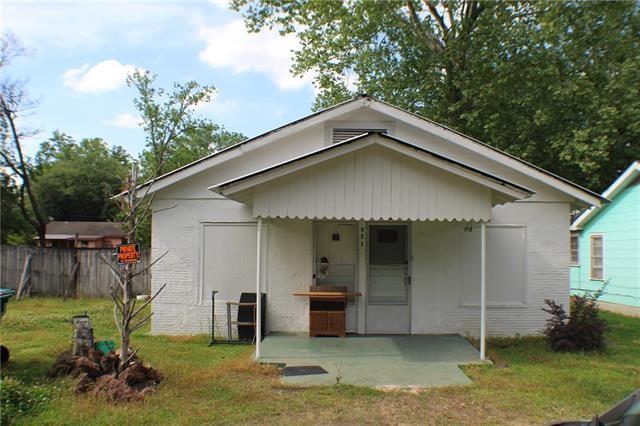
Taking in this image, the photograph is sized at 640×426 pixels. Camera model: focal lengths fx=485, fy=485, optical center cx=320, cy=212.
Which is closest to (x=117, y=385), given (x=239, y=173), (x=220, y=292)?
(x=220, y=292)

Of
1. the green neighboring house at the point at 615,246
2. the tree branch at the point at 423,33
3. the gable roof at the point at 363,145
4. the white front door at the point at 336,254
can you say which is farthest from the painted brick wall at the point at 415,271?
the tree branch at the point at 423,33

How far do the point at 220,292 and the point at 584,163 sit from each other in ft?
40.3

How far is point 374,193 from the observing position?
7.80 m

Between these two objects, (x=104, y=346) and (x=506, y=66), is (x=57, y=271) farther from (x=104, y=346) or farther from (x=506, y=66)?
(x=506, y=66)

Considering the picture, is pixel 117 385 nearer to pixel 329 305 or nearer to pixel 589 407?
pixel 329 305

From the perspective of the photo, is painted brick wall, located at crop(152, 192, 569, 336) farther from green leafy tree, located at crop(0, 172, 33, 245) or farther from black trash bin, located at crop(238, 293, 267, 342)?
green leafy tree, located at crop(0, 172, 33, 245)

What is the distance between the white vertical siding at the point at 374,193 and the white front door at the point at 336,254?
2.34 meters

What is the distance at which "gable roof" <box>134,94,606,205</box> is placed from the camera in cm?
965

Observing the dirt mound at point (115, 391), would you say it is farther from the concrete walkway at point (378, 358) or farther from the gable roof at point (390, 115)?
the gable roof at point (390, 115)

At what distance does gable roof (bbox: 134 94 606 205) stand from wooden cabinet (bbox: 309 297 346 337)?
11.1ft

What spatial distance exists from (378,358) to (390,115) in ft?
16.1

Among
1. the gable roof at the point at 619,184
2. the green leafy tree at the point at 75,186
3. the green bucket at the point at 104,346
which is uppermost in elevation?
the green leafy tree at the point at 75,186

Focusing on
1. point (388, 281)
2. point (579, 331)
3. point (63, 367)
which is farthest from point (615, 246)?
point (63, 367)

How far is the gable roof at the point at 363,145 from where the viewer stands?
7.45 m
